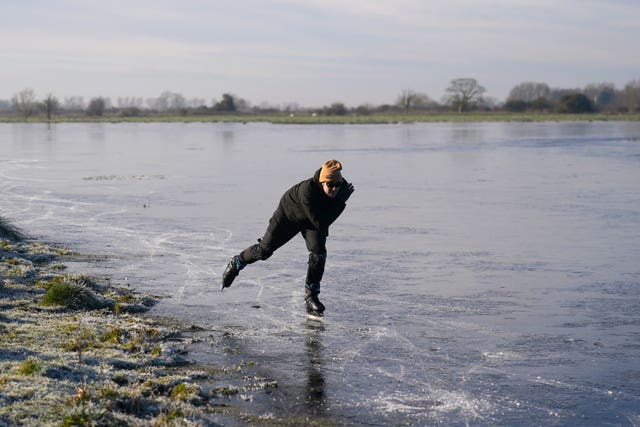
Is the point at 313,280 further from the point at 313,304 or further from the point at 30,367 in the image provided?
the point at 30,367

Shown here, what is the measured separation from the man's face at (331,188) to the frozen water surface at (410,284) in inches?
47.8

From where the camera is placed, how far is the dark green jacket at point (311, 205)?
310 inches

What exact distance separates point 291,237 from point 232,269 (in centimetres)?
80

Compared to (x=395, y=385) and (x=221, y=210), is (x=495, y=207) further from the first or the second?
(x=395, y=385)

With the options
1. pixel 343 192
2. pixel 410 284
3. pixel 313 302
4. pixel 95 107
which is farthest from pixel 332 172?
pixel 95 107

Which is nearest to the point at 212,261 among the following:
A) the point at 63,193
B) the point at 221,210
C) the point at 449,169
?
the point at 221,210

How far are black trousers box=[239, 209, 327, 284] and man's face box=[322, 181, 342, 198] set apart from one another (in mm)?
433

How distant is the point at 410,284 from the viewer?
9516 millimetres

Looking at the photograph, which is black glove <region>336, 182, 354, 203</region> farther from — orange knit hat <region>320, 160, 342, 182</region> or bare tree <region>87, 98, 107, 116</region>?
bare tree <region>87, 98, 107, 116</region>

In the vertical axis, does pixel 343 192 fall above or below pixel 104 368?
above

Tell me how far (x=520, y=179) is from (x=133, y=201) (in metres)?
10.1

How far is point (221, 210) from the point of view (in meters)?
16.1

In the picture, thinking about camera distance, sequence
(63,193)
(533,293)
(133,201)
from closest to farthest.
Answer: (533,293) < (133,201) < (63,193)

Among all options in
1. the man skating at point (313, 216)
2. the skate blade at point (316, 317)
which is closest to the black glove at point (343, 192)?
the man skating at point (313, 216)
